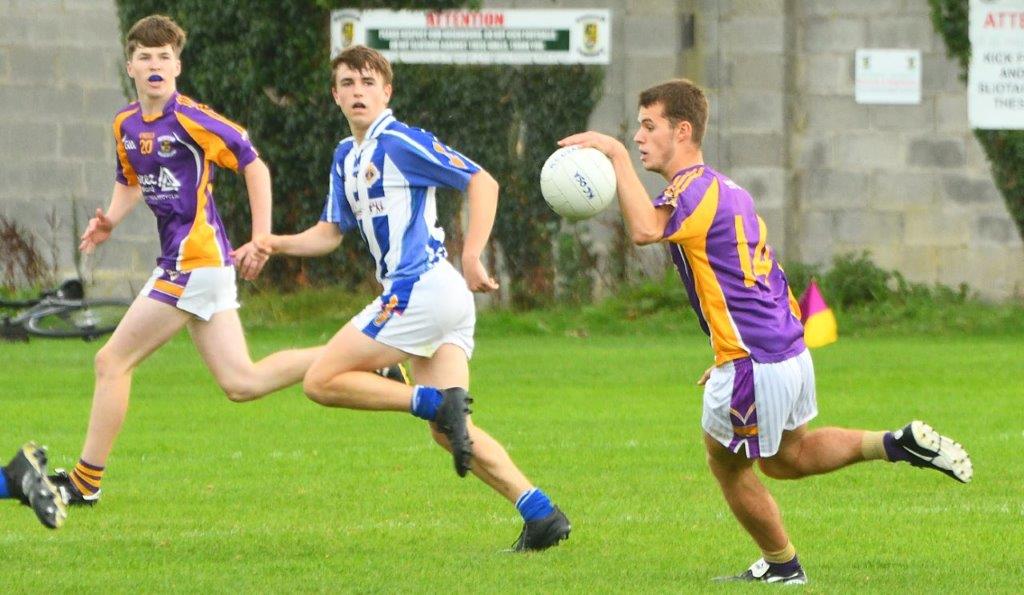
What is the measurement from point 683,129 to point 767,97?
14767 millimetres

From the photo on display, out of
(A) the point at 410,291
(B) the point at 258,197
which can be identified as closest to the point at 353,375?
(A) the point at 410,291

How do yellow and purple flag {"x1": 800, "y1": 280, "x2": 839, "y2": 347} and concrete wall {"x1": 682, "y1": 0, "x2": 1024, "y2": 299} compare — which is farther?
concrete wall {"x1": 682, "y1": 0, "x2": 1024, "y2": 299}

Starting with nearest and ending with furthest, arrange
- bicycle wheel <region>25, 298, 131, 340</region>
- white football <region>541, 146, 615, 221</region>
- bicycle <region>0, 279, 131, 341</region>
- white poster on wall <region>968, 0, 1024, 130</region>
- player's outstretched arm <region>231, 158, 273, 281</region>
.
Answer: white football <region>541, 146, 615, 221</region> < player's outstretched arm <region>231, 158, 273, 281</region> < bicycle <region>0, 279, 131, 341</region> < bicycle wheel <region>25, 298, 131, 340</region> < white poster on wall <region>968, 0, 1024, 130</region>

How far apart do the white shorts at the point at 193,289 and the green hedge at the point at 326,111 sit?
36.9 feet

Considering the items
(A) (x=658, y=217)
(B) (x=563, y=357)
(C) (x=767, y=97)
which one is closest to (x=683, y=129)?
(A) (x=658, y=217)

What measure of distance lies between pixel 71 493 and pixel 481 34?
1265 cm

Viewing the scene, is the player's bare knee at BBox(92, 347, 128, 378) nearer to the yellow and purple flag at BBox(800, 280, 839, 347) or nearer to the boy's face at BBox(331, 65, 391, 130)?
the boy's face at BBox(331, 65, 391, 130)

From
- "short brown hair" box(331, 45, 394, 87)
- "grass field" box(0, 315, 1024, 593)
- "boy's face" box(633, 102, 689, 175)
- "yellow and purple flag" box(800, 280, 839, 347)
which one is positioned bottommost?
"grass field" box(0, 315, 1024, 593)

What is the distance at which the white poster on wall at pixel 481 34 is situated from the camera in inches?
806

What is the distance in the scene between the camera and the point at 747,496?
655cm

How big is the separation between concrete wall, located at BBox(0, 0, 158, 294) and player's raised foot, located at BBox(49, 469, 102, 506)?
1281cm

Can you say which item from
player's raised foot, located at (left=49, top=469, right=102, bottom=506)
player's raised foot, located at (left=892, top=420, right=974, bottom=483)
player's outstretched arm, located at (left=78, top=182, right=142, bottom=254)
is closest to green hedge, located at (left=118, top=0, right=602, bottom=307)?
player's outstretched arm, located at (left=78, top=182, right=142, bottom=254)

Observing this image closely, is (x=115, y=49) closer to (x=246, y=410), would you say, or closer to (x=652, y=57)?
(x=652, y=57)

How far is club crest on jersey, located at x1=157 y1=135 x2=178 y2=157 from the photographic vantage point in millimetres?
8688
